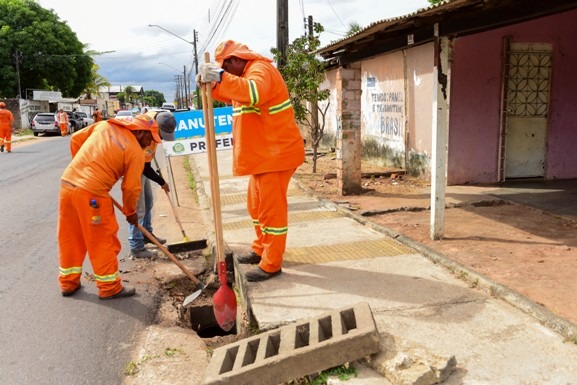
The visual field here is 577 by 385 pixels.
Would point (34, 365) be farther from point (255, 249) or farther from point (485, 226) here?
point (485, 226)

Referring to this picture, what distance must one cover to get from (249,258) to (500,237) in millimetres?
2808

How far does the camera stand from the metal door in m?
8.59

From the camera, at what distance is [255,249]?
185 inches

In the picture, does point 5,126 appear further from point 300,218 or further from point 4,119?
point 300,218

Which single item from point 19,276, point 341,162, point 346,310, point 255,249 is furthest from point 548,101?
point 19,276

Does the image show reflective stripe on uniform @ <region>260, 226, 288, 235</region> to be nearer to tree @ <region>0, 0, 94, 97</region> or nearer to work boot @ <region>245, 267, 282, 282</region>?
work boot @ <region>245, 267, 282, 282</region>

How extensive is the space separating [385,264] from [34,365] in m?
2.85

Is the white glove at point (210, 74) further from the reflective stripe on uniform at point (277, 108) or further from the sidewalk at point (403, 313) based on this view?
the sidewalk at point (403, 313)

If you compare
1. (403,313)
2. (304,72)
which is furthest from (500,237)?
(304,72)

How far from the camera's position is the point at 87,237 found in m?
4.14

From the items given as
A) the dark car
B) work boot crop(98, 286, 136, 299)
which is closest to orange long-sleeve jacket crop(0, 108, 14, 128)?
the dark car

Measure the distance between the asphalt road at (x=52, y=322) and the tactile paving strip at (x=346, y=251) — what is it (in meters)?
1.42

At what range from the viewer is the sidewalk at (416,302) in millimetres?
2826

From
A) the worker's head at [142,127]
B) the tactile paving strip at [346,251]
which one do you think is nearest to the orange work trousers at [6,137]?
the worker's head at [142,127]
